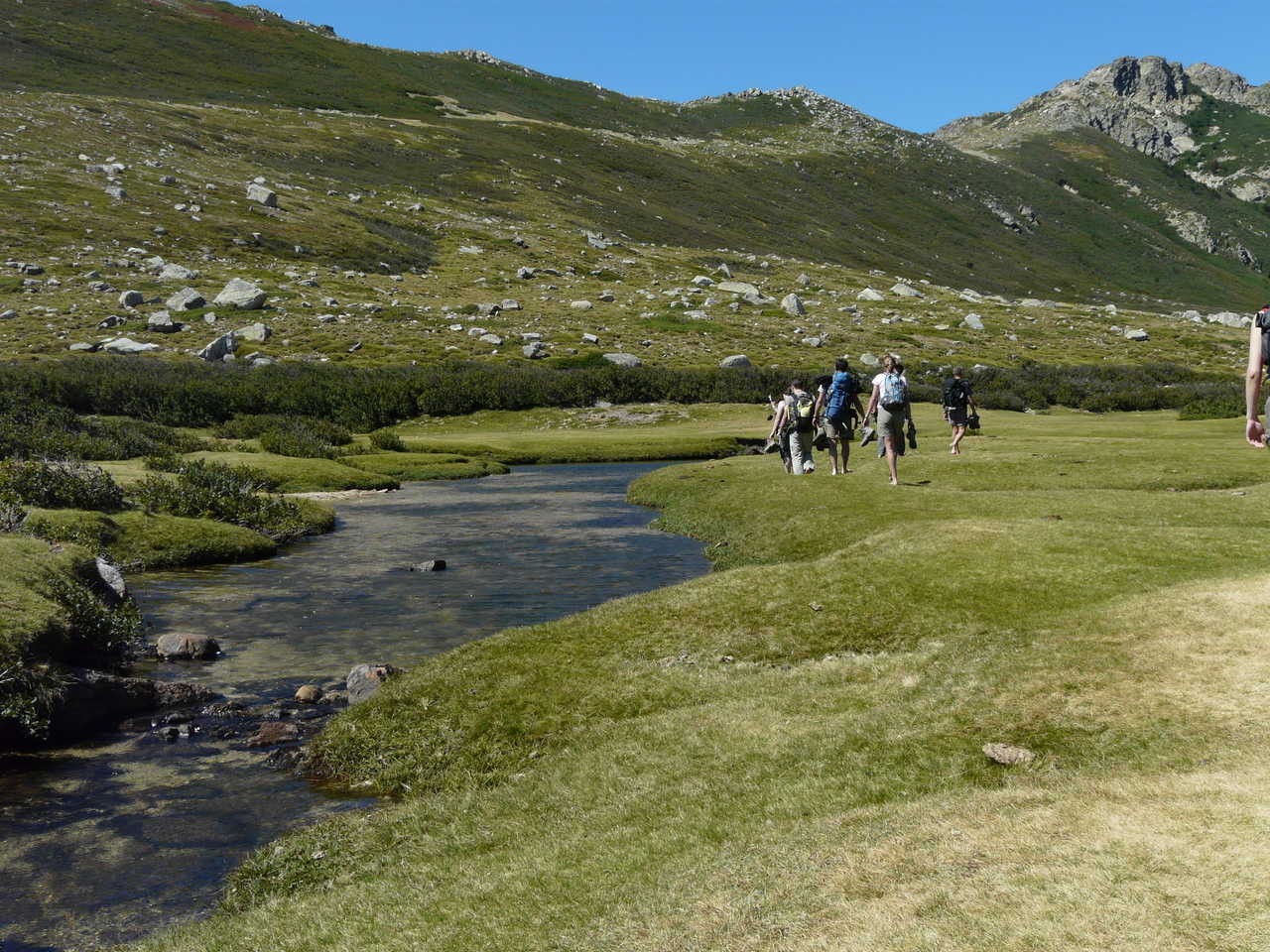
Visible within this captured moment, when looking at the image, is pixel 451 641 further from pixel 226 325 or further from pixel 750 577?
pixel 226 325

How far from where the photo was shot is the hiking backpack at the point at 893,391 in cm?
3380

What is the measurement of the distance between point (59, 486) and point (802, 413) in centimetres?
3065

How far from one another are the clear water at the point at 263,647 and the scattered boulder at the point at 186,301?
3113 inches

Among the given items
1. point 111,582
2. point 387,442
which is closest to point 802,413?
point 111,582

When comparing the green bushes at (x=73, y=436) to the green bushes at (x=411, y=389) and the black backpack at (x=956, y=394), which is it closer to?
the green bushes at (x=411, y=389)

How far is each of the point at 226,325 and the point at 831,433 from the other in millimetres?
96428

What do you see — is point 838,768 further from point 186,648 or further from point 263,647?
point 186,648

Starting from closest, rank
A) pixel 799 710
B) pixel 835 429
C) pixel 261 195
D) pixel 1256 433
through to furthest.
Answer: pixel 1256 433
pixel 799 710
pixel 835 429
pixel 261 195

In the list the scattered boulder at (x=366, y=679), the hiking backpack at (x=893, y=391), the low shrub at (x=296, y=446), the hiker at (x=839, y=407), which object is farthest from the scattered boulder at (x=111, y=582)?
the low shrub at (x=296, y=446)

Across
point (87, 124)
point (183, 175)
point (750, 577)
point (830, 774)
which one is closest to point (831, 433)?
point (750, 577)

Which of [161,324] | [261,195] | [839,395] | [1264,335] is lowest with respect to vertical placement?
[839,395]

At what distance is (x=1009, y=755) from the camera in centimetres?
1207

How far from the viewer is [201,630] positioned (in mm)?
27078

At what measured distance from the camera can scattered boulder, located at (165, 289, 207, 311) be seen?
11781cm
